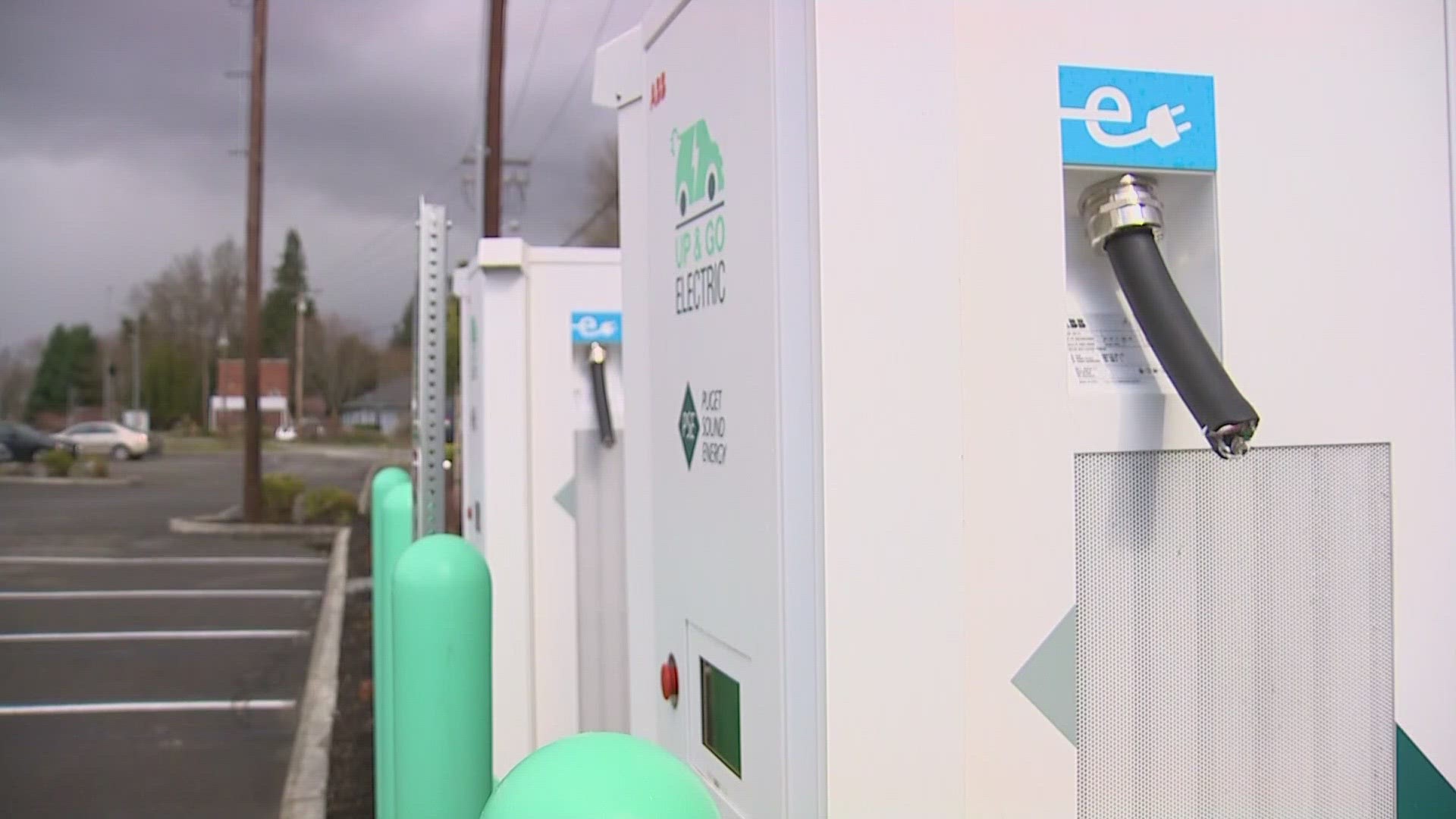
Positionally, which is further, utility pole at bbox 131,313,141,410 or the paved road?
utility pole at bbox 131,313,141,410

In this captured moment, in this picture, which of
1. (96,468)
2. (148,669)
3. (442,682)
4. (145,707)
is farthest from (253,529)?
(442,682)

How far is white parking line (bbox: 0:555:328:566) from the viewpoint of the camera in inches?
648

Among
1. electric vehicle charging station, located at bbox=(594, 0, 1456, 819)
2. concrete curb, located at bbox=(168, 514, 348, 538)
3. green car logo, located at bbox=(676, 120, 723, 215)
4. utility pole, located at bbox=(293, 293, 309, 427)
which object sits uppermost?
utility pole, located at bbox=(293, 293, 309, 427)

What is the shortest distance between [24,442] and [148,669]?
2767 cm

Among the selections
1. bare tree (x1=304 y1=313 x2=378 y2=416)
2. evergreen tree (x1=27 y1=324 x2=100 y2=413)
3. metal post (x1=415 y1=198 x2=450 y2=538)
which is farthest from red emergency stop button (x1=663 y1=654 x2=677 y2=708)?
evergreen tree (x1=27 y1=324 x2=100 y2=413)

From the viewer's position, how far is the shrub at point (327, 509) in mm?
21266

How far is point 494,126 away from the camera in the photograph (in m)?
13.2

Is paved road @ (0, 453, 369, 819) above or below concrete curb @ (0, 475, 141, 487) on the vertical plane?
below

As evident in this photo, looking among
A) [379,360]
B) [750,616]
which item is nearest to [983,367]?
[750,616]

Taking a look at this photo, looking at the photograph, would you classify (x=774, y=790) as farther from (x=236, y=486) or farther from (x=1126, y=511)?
(x=236, y=486)

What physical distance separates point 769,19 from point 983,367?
0.56 m

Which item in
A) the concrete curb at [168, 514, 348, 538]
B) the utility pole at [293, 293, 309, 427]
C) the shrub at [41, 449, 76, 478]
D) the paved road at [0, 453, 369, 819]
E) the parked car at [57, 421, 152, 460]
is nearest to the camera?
the paved road at [0, 453, 369, 819]

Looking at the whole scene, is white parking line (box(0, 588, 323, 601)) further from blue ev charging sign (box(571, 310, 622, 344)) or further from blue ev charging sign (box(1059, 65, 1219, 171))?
blue ev charging sign (box(1059, 65, 1219, 171))

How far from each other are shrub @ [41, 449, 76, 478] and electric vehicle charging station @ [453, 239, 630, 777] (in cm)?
3019
